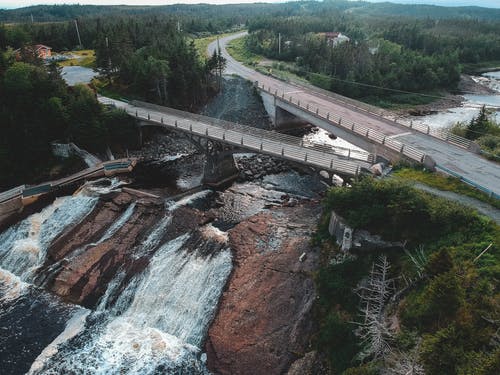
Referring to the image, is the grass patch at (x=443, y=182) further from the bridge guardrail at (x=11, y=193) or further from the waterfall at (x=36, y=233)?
the bridge guardrail at (x=11, y=193)

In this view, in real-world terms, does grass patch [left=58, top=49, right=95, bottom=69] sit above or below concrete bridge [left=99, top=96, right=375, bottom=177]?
above

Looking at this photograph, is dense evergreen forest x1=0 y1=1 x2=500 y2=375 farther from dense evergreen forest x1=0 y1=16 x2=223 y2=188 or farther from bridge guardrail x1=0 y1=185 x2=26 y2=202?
bridge guardrail x1=0 y1=185 x2=26 y2=202

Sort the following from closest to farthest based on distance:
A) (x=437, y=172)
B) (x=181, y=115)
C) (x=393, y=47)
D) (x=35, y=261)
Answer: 1. (x=437, y=172)
2. (x=35, y=261)
3. (x=181, y=115)
4. (x=393, y=47)

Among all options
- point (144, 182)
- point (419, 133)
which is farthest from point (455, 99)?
point (144, 182)

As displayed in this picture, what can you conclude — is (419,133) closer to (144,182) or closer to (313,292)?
(313,292)

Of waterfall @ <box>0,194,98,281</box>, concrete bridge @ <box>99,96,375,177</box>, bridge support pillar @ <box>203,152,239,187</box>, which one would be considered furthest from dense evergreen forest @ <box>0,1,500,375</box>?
bridge support pillar @ <box>203,152,239,187</box>

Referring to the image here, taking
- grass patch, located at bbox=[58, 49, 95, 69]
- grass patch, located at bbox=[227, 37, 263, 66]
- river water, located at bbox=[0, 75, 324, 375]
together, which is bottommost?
river water, located at bbox=[0, 75, 324, 375]

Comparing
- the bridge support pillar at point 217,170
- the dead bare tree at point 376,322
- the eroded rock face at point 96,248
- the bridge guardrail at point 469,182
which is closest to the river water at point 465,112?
the bridge guardrail at point 469,182

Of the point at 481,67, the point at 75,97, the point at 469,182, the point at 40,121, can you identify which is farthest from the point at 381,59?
the point at 40,121
